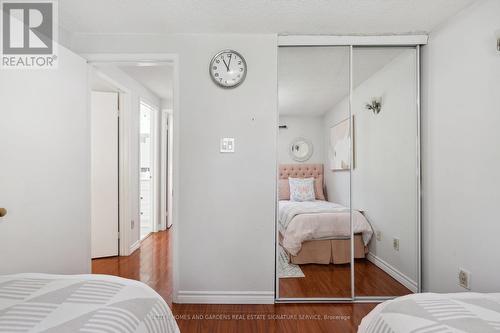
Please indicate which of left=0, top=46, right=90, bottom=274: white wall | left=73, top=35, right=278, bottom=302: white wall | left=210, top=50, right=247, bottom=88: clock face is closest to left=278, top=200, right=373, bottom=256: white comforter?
left=73, top=35, right=278, bottom=302: white wall

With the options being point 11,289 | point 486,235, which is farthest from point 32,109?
point 486,235

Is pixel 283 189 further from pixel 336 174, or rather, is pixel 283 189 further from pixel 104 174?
pixel 104 174

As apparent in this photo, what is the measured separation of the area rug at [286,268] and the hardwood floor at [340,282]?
3 centimetres

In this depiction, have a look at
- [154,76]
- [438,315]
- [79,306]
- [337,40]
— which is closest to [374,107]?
[337,40]

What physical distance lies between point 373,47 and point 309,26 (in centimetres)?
64

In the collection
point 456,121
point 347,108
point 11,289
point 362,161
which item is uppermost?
point 347,108

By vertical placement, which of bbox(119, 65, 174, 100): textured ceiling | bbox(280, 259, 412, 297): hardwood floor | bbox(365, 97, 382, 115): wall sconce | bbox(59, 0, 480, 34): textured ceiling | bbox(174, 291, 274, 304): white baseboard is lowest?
bbox(174, 291, 274, 304): white baseboard

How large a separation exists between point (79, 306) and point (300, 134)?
1.92 m

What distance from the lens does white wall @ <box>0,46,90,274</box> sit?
5.32 feet

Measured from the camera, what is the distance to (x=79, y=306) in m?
0.92

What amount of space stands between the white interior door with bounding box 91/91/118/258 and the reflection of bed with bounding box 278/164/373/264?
2.33 meters

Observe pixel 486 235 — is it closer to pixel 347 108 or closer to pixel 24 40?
pixel 347 108

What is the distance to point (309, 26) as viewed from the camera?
2.21 meters

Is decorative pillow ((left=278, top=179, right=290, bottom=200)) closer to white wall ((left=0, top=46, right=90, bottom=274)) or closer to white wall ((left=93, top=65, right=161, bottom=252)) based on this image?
white wall ((left=0, top=46, right=90, bottom=274))
